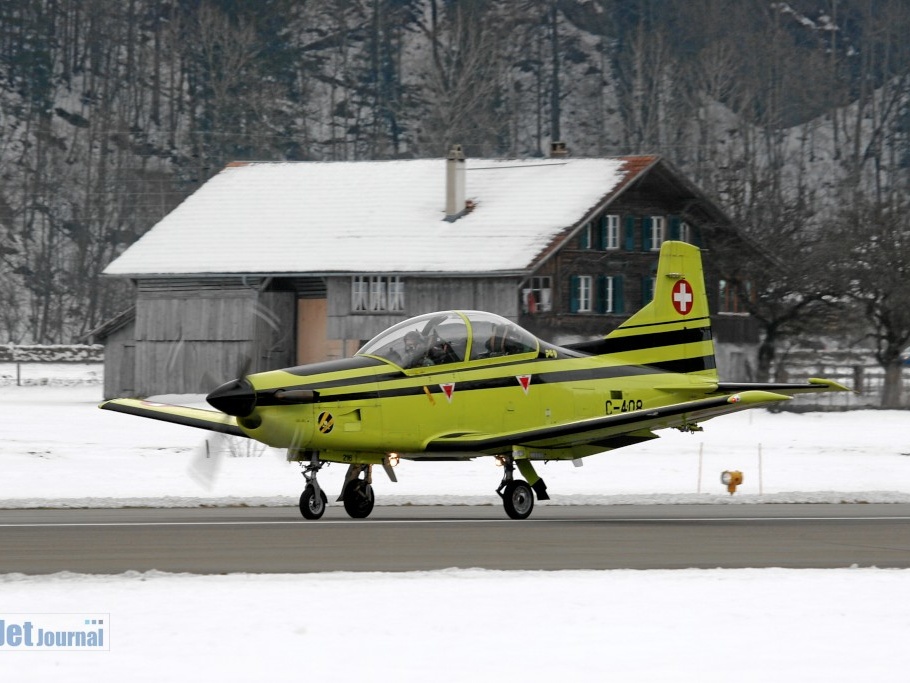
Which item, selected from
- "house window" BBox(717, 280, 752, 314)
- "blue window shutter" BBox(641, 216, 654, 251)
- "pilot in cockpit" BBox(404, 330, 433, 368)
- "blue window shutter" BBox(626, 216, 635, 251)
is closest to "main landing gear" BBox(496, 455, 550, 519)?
"pilot in cockpit" BBox(404, 330, 433, 368)

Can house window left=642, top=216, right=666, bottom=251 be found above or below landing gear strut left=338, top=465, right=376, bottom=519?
above

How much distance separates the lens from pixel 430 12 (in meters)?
119

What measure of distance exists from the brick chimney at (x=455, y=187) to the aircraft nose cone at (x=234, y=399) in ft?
121

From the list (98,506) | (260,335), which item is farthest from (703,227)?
(98,506)

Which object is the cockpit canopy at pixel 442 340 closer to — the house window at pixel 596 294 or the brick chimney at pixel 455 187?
the house window at pixel 596 294

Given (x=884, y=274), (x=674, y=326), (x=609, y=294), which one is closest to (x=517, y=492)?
(x=674, y=326)

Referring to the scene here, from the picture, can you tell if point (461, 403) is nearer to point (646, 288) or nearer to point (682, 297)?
point (682, 297)

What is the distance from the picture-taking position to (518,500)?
18938 millimetres

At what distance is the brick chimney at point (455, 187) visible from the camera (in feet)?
174

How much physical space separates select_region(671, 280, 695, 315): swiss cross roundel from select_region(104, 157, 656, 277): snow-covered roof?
92.4ft

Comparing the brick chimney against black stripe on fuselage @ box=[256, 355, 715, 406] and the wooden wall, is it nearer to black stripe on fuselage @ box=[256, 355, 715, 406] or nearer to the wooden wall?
the wooden wall

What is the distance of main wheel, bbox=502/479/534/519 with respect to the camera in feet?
62.0

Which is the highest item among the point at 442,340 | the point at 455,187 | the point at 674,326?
the point at 455,187

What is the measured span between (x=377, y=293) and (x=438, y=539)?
37.1 meters
